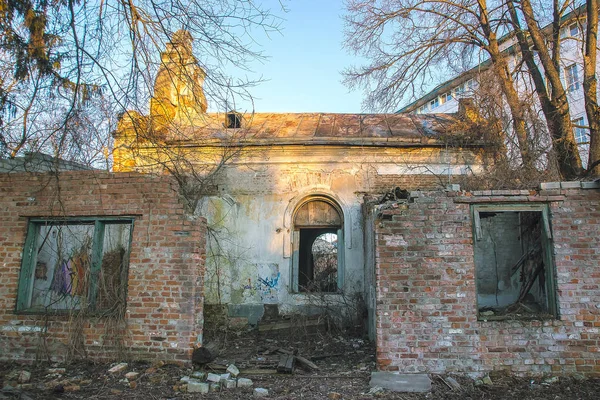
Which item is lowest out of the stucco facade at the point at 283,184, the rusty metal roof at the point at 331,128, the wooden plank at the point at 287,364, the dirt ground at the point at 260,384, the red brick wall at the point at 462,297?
the dirt ground at the point at 260,384

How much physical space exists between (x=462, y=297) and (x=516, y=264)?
10.9 ft

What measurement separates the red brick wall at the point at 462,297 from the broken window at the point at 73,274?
13.4 ft

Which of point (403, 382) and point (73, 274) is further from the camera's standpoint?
point (73, 274)

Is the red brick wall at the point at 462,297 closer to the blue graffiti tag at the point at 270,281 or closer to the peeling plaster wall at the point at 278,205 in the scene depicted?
the peeling plaster wall at the point at 278,205

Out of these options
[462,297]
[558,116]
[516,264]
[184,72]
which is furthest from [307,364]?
[558,116]

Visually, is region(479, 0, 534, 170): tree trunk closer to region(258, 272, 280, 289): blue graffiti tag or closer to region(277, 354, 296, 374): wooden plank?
region(258, 272, 280, 289): blue graffiti tag

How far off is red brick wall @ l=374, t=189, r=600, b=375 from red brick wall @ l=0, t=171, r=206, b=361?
2899 mm

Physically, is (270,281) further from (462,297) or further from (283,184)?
(462,297)

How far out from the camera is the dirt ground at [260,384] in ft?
17.4

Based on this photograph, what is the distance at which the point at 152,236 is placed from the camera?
6.73 meters

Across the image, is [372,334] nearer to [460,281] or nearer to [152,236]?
[460,281]

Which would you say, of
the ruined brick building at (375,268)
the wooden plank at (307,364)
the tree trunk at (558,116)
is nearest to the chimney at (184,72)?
the ruined brick building at (375,268)

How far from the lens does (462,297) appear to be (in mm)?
6055

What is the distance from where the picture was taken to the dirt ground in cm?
531
